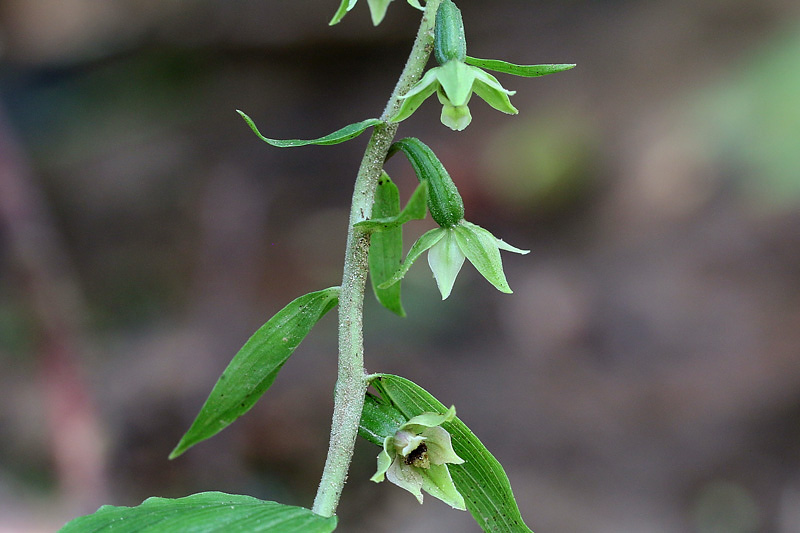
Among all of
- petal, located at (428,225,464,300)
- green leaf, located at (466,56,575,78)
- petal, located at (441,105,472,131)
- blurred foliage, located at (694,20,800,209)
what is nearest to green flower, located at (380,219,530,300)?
petal, located at (428,225,464,300)

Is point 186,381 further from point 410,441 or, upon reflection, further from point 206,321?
point 410,441

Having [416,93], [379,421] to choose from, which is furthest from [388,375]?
[416,93]

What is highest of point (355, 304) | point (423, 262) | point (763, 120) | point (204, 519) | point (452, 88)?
point (763, 120)

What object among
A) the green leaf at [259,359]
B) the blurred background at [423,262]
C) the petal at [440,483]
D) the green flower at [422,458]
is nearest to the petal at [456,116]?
the green leaf at [259,359]

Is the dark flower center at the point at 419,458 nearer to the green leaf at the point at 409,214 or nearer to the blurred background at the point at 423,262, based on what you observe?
the green leaf at the point at 409,214

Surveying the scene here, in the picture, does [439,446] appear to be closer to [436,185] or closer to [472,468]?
[472,468]

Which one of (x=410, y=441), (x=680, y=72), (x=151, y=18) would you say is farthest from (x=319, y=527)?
(x=151, y=18)

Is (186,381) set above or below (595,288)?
below

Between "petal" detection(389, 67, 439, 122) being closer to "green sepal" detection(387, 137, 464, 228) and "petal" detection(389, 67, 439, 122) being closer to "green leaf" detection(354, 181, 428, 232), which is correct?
"green sepal" detection(387, 137, 464, 228)
